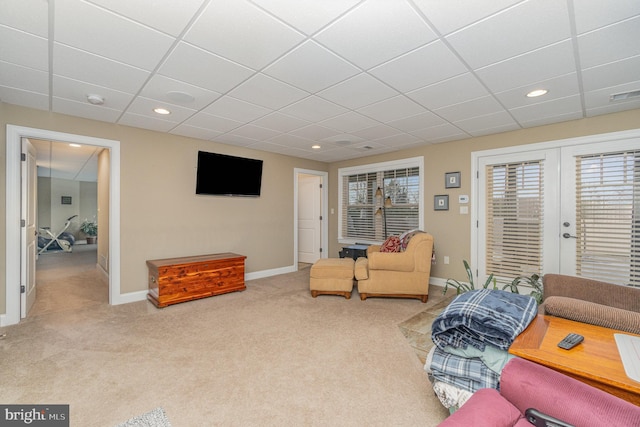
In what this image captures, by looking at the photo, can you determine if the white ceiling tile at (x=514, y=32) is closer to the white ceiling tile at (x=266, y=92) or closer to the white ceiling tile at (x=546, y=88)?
the white ceiling tile at (x=546, y=88)

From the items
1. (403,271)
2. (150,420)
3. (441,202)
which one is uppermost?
(441,202)

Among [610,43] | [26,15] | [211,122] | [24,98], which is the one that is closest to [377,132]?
[211,122]

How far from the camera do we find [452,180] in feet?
14.6

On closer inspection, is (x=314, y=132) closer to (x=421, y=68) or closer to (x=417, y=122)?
(x=417, y=122)

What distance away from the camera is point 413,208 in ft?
16.6

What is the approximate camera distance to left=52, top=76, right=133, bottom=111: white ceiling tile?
8.21ft

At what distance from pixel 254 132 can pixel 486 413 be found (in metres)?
3.83

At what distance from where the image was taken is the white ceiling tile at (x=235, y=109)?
117 inches

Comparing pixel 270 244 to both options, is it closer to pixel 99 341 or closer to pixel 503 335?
pixel 99 341

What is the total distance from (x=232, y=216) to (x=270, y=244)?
903 mm

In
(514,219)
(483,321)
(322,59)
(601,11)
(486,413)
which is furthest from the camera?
(514,219)

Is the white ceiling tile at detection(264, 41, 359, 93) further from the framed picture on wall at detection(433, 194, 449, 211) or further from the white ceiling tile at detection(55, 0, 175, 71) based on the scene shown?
the framed picture on wall at detection(433, 194, 449, 211)

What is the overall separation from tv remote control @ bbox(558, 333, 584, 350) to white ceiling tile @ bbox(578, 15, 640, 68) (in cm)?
179

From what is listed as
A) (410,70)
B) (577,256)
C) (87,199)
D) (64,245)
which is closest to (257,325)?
(410,70)
